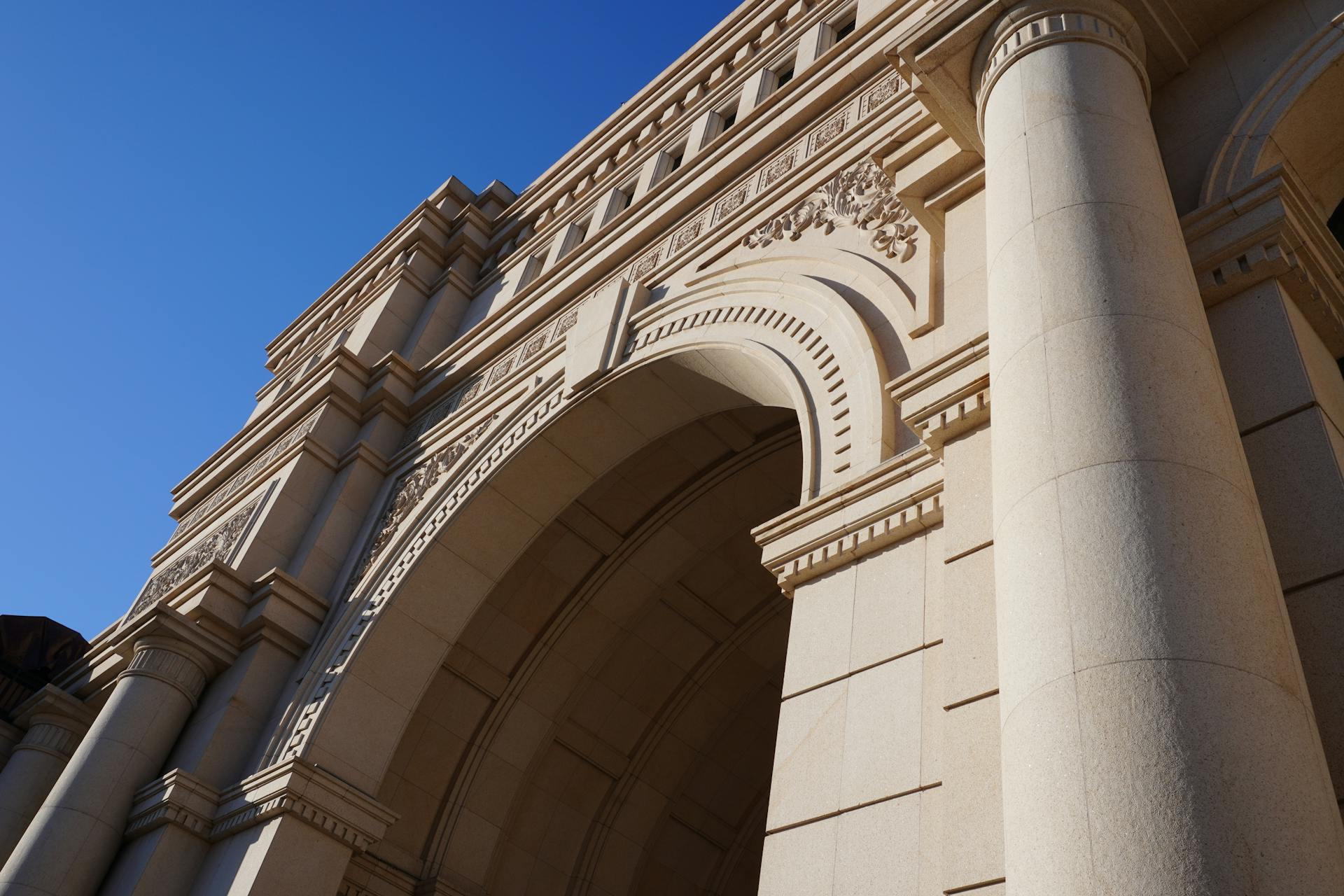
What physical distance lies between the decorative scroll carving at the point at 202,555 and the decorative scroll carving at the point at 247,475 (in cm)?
70

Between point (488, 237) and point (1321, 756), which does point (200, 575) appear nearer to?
point (488, 237)

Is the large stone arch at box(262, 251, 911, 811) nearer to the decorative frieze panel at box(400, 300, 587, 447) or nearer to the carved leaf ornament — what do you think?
the carved leaf ornament

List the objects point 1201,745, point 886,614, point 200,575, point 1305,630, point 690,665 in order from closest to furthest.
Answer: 1. point 1201,745
2. point 1305,630
3. point 886,614
4. point 200,575
5. point 690,665

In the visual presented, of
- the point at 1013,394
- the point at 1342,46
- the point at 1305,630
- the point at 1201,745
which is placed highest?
the point at 1342,46

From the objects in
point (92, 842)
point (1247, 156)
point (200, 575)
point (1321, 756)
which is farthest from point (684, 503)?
point (1321, 756)

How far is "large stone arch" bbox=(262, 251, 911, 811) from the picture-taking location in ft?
31.1

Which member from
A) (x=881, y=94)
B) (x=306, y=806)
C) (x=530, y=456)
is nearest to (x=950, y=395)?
(x=881, y=94)

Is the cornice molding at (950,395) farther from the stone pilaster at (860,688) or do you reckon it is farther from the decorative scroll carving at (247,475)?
the decorative scroll carving at (247,475)

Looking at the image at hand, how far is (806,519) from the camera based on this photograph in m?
7.16

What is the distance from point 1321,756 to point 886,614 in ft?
8.86

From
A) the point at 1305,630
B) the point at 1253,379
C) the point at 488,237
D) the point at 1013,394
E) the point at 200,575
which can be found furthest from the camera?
the point at 488,237

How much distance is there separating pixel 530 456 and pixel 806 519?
5.55 metres

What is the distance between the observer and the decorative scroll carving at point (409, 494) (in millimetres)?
13164

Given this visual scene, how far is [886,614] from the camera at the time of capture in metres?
6.31
